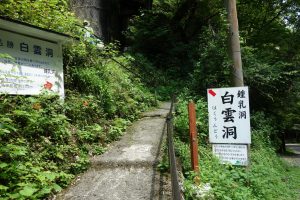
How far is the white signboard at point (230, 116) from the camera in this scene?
6.22 metres

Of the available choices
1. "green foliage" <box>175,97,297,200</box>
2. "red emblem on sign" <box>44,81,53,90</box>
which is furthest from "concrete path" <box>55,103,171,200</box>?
"red emblem on sign" <box>44,81,53,90</box>

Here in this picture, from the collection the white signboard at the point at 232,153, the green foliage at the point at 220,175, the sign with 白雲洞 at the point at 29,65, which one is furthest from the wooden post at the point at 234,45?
the sign with 白雲洞 at the point at 29,65

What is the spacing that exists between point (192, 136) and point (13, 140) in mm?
2864

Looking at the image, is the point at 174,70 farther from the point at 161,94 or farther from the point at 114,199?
the point at 114,199

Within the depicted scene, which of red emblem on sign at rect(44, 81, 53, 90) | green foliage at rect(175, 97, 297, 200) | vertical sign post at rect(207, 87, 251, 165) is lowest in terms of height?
green foliage at rect(175, 97, 297, 200)

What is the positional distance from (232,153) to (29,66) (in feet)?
13.7

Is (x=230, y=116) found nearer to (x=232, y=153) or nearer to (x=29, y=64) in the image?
(x=232, y=153)

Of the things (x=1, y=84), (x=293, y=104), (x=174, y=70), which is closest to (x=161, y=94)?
(x=174, y=70)

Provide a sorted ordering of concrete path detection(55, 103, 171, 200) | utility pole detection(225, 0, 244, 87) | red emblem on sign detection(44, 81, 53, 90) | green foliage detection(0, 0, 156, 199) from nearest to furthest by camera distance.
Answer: green foliage detection(0, 0, 156, 199)
concrete path detection(55, 103, 171, 200)
red emblem on sign detection(44, 81, 53, 90)
utility pole detection(225, 0, 244, 87)

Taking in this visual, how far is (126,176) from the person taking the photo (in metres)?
5.54

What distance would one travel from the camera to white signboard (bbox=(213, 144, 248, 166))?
20.2 feet

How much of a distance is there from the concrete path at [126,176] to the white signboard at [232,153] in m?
1.18

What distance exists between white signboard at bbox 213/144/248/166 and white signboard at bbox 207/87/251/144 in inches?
4.1

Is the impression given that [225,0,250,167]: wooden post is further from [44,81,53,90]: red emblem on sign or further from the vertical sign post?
[44,81,53,90]: red emblem on sign
